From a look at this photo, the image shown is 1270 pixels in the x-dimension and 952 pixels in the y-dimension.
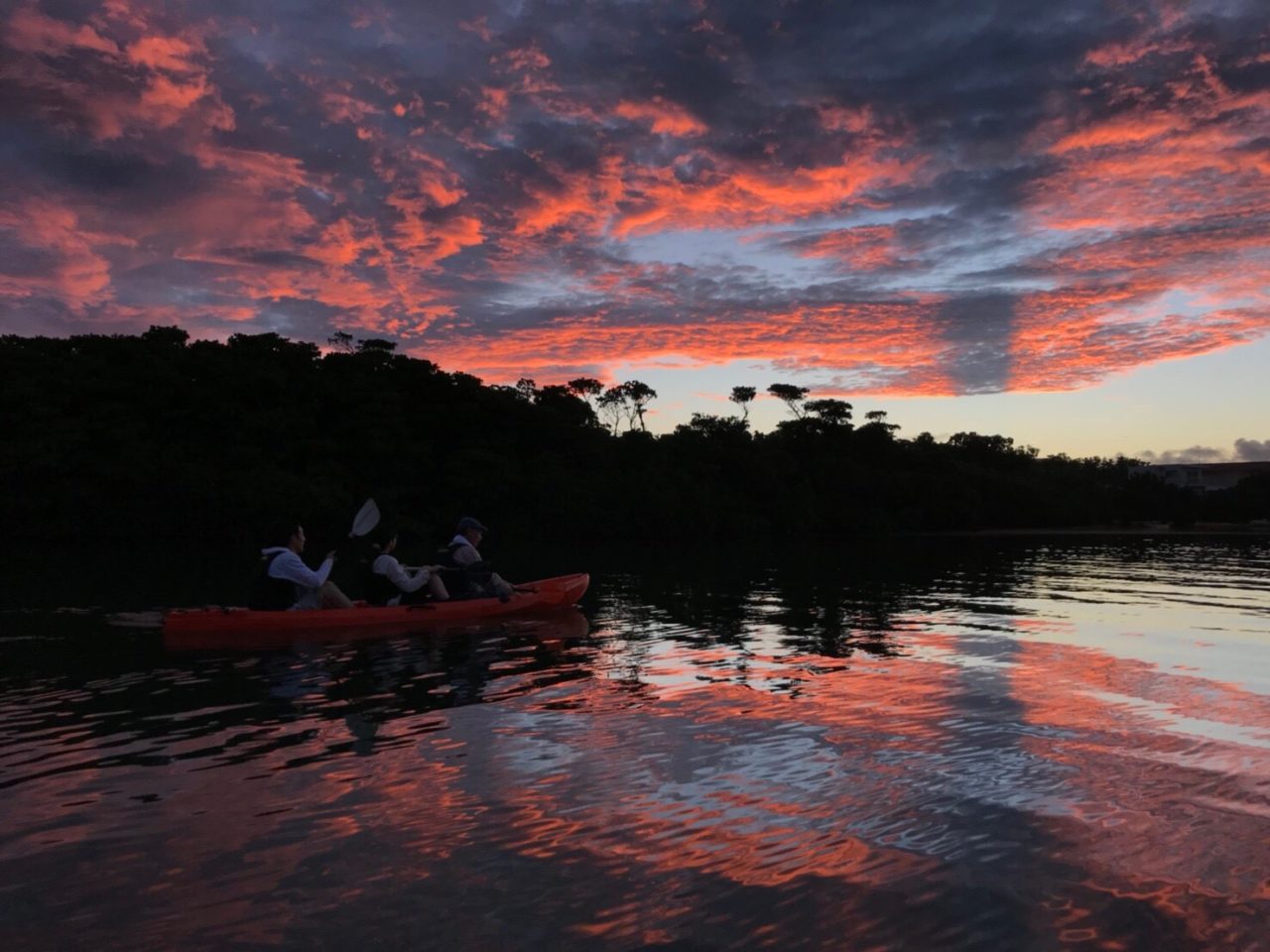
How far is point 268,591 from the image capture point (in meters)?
13.8

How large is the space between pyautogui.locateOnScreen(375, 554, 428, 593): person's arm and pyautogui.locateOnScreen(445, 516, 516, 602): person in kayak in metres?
1.36

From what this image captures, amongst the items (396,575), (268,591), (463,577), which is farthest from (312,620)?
(463,577)

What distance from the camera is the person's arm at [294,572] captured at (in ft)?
44.7

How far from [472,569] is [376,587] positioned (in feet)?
6.50

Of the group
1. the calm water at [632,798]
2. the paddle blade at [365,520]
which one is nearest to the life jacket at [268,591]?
the calm water at [632,798]

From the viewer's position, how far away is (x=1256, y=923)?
4.36 m

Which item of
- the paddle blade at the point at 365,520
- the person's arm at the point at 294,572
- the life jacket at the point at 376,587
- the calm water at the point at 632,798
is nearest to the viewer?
the calm water at the point at 632,798

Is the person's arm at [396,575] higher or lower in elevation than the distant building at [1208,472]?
lower

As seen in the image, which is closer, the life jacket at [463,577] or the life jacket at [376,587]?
the life jacket at [376,587]

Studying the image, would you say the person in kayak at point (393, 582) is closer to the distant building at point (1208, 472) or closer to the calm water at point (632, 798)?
the calm water at point (632, 798)

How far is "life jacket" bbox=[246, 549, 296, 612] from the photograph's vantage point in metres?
13.8

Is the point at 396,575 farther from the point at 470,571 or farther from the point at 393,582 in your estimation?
the point at 470,571

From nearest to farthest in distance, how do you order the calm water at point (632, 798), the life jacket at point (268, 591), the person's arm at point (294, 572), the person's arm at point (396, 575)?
the calm water at point (632, 798) → the person's arm at point (294, 572) → the life jacket at point (268, 591) → the person's arm at point (396, 575)

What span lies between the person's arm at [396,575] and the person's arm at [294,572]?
124 centimetres
